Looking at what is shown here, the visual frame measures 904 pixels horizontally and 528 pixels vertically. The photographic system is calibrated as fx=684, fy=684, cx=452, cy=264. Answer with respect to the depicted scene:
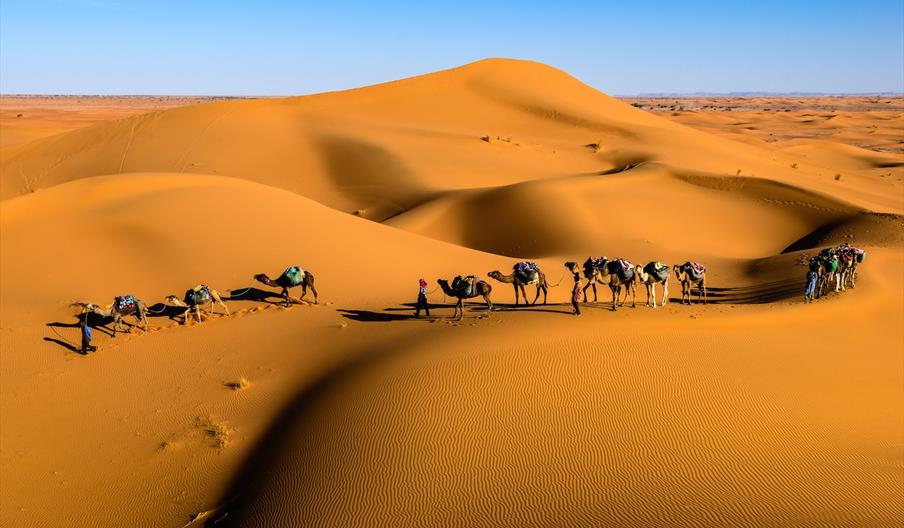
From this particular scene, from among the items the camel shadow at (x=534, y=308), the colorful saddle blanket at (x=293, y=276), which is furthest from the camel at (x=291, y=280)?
the camel shadow at (x=534, y=308)

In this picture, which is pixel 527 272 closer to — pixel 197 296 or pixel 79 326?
pixel 197 296

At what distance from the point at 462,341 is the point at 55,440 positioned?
6491mm

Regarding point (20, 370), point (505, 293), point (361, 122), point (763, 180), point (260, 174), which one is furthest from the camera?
point (361, 122)

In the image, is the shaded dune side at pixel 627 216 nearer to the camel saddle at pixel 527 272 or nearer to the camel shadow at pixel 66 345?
the camel saddle at pixel 527 272

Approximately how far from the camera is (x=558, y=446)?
342 inches

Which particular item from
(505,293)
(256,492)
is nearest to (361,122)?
(505,293)

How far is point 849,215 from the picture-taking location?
2739 centimetres

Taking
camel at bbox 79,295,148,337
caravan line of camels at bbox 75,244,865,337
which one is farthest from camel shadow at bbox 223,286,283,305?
camel at bbox 79,295,148,337

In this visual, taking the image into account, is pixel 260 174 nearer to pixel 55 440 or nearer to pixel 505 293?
pixel 505 293

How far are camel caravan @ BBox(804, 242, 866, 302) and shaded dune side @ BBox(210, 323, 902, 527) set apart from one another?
4523mm

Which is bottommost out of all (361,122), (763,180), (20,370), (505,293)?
(20,370)

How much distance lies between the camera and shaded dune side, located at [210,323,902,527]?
295 inches

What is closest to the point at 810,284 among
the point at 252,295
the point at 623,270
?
the point at 623,270

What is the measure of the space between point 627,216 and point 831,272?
13371 millimetres
